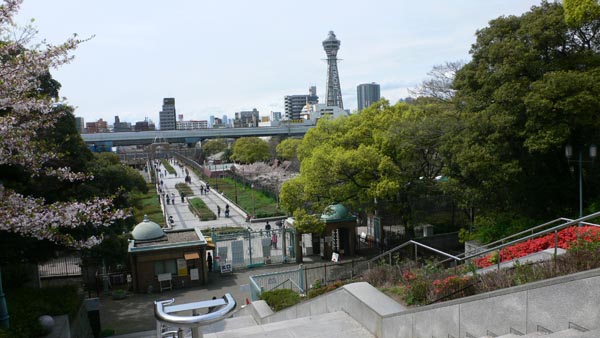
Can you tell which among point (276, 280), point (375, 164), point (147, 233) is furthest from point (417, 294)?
point (147, 233)

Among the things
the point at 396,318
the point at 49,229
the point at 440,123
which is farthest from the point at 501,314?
the point at 440,123

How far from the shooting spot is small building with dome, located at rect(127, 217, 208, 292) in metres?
21.8

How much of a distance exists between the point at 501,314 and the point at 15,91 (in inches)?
361

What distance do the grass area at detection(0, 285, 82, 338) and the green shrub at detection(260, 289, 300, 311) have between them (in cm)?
558

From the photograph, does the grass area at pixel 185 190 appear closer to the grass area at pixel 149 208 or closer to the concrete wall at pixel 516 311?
the grass area at pixel 149 208

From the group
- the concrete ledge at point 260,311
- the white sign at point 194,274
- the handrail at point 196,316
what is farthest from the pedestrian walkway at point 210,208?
the handrail at point 196,316

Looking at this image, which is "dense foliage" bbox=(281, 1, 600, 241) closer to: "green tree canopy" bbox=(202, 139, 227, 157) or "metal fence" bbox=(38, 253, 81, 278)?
"metal fence" bbox=(38, 253, 81, 278)

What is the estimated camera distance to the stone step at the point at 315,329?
7412 mm

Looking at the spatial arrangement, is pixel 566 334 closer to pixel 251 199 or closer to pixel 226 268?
pixel 226 268

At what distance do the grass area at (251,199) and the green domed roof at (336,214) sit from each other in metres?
13.6

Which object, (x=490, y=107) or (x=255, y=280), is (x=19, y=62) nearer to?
(x=255, y=280)

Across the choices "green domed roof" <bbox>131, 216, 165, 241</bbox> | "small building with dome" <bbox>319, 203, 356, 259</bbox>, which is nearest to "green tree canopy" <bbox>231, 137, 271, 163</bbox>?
"small building with dome" <bbox>319, 203, 356, 259</bbox>

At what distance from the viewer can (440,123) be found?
2134 centimetres

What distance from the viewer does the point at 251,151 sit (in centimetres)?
8219
